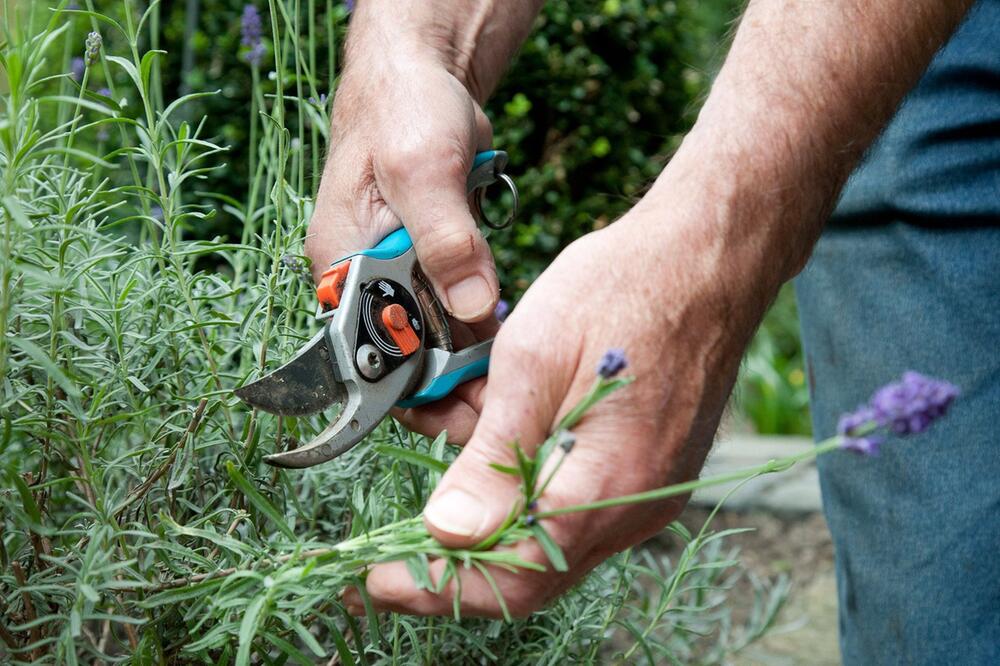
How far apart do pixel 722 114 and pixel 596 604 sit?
0.74 m

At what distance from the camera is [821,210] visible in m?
1.38

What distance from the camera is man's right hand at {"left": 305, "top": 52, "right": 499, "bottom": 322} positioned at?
1452mm

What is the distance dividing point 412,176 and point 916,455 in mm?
1149

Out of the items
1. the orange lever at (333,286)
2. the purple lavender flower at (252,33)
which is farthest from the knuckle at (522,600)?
the purple lavender flower at (252,33)

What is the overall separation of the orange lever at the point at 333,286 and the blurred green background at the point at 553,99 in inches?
56.0

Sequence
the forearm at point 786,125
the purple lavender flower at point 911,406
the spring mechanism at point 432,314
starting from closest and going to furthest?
the purple lavender flower at point 911,406 < the forearm at point 786,125 < the spring mechanism at point 432,314

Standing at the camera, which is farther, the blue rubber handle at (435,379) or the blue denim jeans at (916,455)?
the blue denim jeans at (916,455)

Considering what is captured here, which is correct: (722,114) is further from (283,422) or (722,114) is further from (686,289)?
(283,422)

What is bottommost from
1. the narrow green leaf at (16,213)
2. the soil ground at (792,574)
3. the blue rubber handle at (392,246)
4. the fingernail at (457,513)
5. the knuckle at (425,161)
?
the soil ground at (792,574)

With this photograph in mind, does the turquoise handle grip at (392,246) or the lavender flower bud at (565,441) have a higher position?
the lavender flower bud at (565,441)

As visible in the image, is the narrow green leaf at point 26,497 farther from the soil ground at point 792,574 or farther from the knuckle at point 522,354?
the soil ground at point 792,574

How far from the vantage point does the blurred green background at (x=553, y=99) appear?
2914 mm

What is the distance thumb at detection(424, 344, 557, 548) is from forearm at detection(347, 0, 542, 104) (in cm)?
81

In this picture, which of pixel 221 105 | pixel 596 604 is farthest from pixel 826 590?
pixel 221 105
